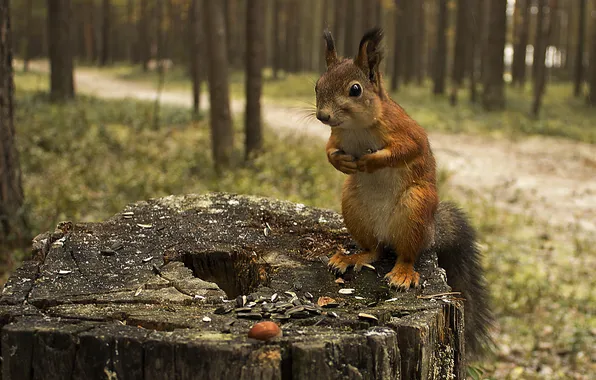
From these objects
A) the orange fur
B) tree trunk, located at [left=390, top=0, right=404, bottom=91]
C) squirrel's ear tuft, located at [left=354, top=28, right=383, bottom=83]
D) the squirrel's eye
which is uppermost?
tree trunk, located at [left=390, top=0, right=404, bottom=91]

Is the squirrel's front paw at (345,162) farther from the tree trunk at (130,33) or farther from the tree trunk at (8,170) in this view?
the tree trunk at (130,33)

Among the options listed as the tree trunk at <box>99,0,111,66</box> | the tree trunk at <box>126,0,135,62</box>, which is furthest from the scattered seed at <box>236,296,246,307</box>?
the tree trunk at <box>126,0,135,62</box>

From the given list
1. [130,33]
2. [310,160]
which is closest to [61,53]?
[310,160]

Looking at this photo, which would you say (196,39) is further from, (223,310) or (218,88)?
(223,310)

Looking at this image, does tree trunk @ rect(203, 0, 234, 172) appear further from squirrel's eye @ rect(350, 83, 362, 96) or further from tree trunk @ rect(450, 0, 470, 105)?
tree trunk @ rect(450, 0, 470, 105)

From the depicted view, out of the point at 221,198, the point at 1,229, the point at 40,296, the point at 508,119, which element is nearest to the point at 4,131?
the point at 1,229

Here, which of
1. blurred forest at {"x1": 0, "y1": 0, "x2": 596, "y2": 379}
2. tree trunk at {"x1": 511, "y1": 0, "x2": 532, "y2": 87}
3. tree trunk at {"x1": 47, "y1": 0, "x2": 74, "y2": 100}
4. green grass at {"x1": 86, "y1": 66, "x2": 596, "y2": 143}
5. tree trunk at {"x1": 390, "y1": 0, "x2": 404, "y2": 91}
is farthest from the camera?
tree trunk at {"x1": 511, "y1": 0, "x2": 532, "y2": 87}

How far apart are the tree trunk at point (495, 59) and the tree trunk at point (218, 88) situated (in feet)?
39.2

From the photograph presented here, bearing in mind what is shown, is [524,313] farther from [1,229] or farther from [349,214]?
[1,229]

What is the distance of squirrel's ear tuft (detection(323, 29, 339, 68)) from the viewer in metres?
3.23

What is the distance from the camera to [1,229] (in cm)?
625

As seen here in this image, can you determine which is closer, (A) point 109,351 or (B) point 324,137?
(A) point 109,351

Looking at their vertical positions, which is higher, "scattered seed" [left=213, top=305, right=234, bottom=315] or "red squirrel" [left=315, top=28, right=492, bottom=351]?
"red squirrel" [left=315, top=28, right=492, bottom=351]

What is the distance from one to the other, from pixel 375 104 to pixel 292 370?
150 cm
